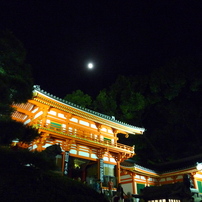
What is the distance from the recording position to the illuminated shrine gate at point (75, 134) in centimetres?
1559

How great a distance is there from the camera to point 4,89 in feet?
25.5

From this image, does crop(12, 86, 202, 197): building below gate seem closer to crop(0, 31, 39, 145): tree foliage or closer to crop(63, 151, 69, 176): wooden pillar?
crop(63, 151, 69, 176): wooden pillar

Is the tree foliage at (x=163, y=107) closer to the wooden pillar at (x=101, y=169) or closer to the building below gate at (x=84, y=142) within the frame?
the building below gate at (x=84, y=142)

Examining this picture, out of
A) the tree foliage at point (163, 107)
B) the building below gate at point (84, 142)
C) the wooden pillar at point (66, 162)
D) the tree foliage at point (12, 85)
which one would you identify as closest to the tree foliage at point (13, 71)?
the tree foliage at point (12, 85)

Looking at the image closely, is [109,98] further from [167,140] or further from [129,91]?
[167,140]

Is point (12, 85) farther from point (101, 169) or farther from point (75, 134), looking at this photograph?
point (101, 169)

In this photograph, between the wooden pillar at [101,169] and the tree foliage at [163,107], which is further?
the tree foliage at [163,107]

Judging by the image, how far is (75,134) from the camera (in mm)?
17297

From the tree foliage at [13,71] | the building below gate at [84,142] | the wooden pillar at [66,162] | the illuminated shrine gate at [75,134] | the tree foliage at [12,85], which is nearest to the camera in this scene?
the tree foliage at [12,85]

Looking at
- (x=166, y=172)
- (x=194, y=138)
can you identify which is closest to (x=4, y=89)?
(x=166, y=172)

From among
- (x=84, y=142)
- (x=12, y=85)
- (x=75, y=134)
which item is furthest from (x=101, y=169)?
(x=12, y=85)

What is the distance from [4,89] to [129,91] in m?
28.5

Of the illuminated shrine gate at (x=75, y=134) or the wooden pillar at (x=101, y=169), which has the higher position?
the illuminated shrine gate at (x=75, y=134)

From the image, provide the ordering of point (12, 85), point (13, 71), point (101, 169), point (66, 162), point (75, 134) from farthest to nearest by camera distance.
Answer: point (101, 169), point (75, 134), point (66, 162), point (13, 71), point (12, 85)
